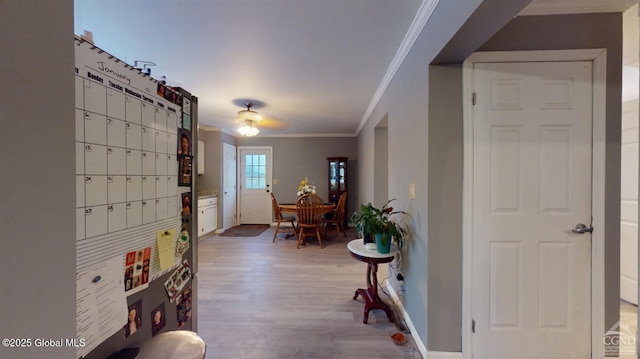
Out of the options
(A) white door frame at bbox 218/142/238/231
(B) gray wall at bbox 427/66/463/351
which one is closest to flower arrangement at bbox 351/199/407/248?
(B) gray wall at bbox 427/66/463/351

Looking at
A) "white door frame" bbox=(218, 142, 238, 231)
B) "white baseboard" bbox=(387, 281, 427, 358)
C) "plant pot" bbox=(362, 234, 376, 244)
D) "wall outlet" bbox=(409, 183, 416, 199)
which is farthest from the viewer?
"white door frame" bbox=(218, 142, 238, 231)

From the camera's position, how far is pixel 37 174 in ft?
1.33

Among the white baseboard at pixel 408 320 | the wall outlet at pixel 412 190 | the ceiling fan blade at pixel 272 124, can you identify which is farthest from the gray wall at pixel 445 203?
the ceiling fan blade at pixel 272 124

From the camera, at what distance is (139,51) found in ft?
6.98

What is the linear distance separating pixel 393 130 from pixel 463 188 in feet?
3.44

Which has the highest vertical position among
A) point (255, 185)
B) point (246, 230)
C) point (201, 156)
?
point (201, 156)

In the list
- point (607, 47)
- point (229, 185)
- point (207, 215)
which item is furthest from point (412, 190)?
point (229, 185)

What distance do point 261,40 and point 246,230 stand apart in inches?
173

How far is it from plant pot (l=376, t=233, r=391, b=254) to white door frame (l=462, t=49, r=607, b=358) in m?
0.54

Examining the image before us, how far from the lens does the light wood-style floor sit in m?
1.72

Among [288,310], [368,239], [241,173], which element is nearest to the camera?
[368,239]

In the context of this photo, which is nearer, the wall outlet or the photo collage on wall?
the photo collage on wall

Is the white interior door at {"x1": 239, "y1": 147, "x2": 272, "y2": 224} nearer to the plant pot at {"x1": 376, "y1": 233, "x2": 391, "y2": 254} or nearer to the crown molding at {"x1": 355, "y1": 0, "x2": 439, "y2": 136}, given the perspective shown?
the crown molding at {"x1": 355, "y1": 0, "x2": 439, "y2": 136}

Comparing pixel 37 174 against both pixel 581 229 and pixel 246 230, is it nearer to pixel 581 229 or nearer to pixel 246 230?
pixel 581 229
